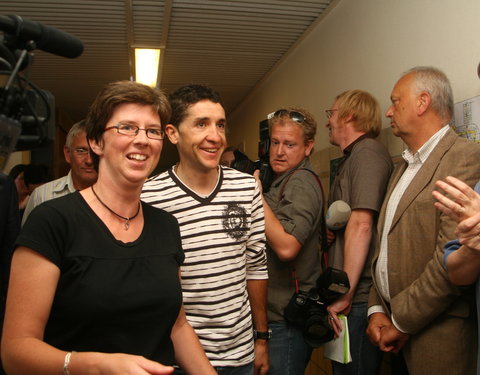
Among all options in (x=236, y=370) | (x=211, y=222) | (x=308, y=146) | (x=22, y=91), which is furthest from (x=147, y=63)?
(x=22, y=91)

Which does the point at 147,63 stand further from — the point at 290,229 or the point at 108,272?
the point at 108,272

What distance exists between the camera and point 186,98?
165cm

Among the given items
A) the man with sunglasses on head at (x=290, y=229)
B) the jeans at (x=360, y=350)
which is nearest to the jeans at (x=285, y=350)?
the man with sunglasses on head at (x=290, y=229)

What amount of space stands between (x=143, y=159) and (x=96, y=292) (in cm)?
37

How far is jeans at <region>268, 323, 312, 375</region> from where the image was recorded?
76.9 inches

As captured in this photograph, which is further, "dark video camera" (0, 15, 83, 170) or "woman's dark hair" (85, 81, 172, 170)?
"woman's dark hair" (85, 81, 172, 170)

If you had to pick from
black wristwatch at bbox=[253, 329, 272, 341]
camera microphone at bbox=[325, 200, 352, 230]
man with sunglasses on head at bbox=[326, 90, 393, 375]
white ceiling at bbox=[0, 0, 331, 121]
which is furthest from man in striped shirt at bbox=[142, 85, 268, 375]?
white ceiling at bbox=[0, 0, 331, 121]

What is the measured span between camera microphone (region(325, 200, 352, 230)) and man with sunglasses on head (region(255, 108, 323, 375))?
5 centimetres

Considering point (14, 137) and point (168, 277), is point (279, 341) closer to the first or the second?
point (168, 277)

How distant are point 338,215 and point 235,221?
25.9 inches

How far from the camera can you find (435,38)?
2293 mm

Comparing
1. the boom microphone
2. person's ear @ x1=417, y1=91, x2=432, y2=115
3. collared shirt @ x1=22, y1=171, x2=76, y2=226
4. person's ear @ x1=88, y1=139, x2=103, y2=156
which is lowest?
collared shirt @ x1=22, y1=171, x2=76, y2=226

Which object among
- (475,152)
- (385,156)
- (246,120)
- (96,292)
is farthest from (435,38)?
(246,120)

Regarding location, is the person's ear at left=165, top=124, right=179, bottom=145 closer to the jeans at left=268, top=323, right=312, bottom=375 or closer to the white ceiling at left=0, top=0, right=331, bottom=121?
the jeans at left=268, top=323, right=312, bottom=375
